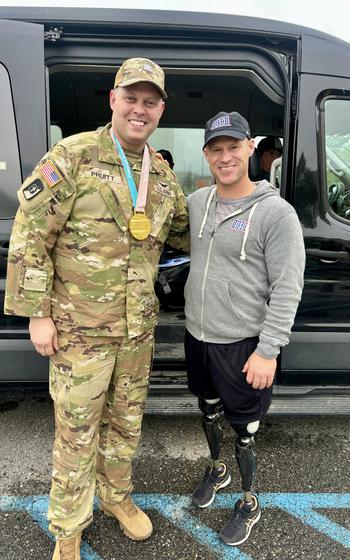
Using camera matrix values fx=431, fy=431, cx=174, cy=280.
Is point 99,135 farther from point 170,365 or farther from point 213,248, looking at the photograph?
point 170,365

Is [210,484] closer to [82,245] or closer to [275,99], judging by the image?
[82,245]

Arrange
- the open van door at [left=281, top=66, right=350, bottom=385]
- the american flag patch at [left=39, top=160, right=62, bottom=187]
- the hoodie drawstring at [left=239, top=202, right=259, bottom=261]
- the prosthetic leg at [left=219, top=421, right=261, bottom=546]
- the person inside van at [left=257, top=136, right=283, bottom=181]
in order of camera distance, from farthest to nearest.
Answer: the person inside van at [left=257, top=136, right=283, bottom=181], the open van door at [left=281, top=66, right=350, bottom=385], the prosthetic leg at [left=219, top=421, right=261, bottom=546], the hoodie drawstring at [left=239, top=202, right=259, bottom=261], the american flag patch at [left=39, top=160, right=62, bottom=187]

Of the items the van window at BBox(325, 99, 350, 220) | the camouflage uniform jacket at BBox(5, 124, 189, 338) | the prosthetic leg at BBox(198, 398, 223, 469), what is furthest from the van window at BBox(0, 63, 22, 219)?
the van window at BBox(325, 99, 350, 220)

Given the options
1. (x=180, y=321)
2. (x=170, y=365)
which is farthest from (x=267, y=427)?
(x=180, y=321)

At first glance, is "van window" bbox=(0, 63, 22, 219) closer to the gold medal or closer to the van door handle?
the gold medal

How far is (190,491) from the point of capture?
7.14 ft

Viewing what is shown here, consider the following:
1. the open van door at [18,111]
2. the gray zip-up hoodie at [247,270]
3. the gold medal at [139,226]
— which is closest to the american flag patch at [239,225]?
the gray zip-up hoodie at [247,270]

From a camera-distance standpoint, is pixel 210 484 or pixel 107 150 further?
pixel 210 484

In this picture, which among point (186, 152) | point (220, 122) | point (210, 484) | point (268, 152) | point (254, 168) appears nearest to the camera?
point (220, 122)

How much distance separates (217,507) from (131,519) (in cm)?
43

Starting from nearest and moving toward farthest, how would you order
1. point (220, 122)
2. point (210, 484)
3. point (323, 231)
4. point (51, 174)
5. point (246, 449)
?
point (51, 174) < point (220, 122) < point (246, 449) < point (210, 484) < point (323, 231)

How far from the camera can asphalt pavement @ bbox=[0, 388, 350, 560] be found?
183 centimetres

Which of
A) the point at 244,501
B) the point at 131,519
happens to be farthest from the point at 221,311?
the point at 131,519

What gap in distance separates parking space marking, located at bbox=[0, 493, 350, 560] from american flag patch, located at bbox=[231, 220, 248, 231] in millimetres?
1354
